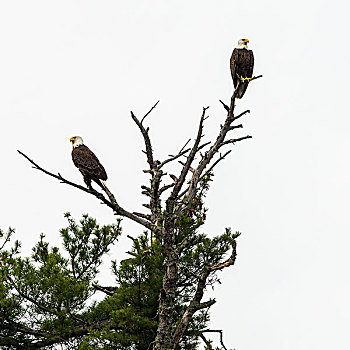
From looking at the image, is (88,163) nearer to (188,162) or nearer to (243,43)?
(188,162)

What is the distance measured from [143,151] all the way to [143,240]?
1.73m

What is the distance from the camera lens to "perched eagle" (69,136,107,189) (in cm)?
770

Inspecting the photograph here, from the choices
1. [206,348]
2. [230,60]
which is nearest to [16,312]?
[206,348]

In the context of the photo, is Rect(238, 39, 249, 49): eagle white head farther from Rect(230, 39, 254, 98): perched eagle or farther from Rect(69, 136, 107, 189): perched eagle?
Rect(69, 136, 107, 189): perched eagle

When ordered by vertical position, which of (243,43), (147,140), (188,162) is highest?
(243,43)

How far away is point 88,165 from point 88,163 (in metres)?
0.06

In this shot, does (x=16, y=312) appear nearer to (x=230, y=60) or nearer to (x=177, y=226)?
(x=177, y=226)

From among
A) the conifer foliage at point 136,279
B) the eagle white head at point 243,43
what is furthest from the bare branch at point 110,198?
the eagle white head at point 243,43

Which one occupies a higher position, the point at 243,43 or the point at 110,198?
the point at 243,43

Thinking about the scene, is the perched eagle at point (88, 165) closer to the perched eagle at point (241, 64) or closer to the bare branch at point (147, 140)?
the bare branch at point (147, 140)

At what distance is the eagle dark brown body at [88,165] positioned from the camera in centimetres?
771

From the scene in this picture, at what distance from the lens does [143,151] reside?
24.3 feet

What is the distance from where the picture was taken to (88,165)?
7.92 meters

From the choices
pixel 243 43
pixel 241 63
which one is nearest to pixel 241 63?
pixel 241 63
